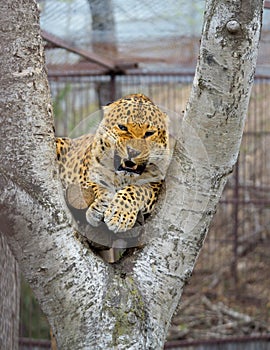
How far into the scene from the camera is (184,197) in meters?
2.78

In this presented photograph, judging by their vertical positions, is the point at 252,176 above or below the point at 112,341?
below

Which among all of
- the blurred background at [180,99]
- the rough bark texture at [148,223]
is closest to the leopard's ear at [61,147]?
the rough bark texture at [148,223]

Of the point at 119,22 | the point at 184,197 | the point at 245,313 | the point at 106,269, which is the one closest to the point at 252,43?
the point at 184,197

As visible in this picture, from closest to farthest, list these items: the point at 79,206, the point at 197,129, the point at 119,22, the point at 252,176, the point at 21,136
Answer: the point at 21,136 < the point at 197,129 < the point at 79,206 < the point at 119,22 < the point at 252,176

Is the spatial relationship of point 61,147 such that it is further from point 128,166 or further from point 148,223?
point 148,223

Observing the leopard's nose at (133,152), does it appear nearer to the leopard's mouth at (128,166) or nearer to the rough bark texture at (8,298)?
the leopard's mouth at (128,166)

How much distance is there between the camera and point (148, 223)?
2877 mm

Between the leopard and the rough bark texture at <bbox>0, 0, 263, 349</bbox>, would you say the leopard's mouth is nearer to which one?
the leopard

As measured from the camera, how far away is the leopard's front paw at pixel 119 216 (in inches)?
115

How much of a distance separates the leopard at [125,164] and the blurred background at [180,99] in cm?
123

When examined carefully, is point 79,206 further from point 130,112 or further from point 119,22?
point 119,22

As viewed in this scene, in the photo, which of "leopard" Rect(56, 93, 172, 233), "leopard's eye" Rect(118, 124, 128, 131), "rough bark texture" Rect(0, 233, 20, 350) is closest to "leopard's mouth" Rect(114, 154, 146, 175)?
"leopard" Rect(56, 93, 172, 233)

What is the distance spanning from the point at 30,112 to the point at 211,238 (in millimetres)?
6026

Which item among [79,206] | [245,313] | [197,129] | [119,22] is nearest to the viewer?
[197,129]
